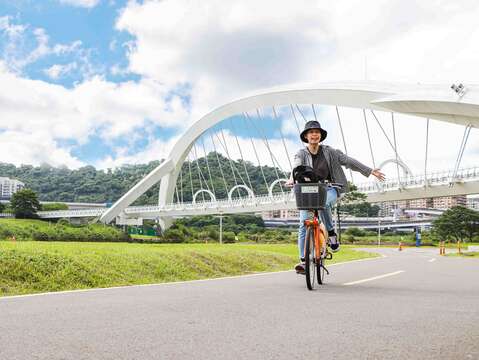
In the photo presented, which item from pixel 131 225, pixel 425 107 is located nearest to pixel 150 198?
pixel 131 225

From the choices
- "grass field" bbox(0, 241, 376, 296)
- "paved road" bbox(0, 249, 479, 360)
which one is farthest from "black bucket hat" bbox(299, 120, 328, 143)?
"grass field" bbox(0, 241, 376, 296)

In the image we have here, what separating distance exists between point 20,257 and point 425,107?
82.2 ft

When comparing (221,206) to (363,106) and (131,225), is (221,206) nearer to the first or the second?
(131,225)

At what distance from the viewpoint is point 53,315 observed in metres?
3.73

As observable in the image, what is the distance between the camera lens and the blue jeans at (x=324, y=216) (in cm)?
593

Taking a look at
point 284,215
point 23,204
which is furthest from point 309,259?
point 284,215

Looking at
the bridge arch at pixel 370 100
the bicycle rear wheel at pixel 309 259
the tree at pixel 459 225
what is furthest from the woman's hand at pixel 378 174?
the tree at pixel 459 225

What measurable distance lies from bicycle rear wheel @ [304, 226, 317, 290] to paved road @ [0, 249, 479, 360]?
0.41m

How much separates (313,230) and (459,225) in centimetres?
6337

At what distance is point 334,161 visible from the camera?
6.11m

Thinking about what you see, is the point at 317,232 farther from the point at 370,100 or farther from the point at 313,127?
the point at 370,100

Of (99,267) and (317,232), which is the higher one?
(317,232)

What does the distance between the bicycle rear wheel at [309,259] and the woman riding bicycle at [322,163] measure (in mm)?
94

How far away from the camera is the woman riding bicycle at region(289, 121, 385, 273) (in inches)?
235
